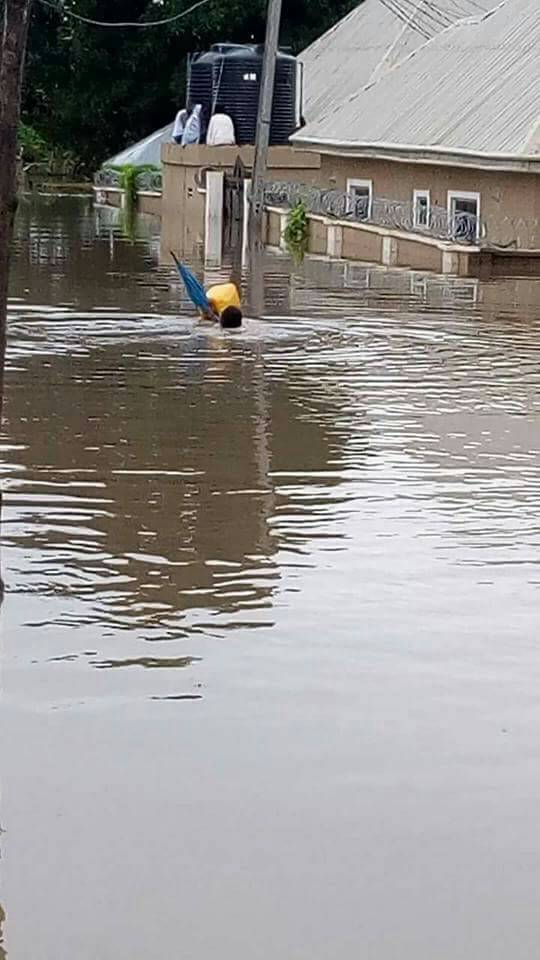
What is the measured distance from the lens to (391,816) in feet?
22.3

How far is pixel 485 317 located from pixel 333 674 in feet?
52.6

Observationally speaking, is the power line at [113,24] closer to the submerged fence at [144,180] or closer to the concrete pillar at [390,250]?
the submerged fence at [144,180]

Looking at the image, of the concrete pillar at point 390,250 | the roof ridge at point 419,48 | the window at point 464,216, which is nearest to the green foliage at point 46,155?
the roof ridge at point 419,48

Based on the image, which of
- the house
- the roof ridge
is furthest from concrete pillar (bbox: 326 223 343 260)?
the roof ridge

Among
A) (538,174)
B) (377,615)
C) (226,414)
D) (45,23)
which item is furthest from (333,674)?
(45,23)

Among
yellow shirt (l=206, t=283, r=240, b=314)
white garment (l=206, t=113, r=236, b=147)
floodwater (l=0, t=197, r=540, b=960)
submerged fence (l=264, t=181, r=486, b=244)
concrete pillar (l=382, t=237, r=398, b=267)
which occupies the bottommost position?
floodwater (l=0, t=197, r=540, b=960)

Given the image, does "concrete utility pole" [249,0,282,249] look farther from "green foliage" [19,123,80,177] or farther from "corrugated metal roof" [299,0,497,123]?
"green foliage" [19,123,80,177]

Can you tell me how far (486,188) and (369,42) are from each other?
1681 cm

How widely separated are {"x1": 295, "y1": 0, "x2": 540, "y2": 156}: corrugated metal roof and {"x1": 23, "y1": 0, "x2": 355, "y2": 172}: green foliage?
15.8 m

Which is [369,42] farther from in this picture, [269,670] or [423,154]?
[269,670]

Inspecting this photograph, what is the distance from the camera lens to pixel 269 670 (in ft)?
27.6

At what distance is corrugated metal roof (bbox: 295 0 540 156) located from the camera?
1325 inches

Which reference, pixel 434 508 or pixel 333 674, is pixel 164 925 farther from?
pixel 434 508

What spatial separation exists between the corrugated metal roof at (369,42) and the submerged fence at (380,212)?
154 inches
